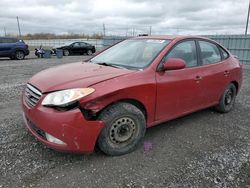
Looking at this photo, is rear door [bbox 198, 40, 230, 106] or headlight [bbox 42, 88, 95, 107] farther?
rear door [bbox 198, 40, 230, 106]

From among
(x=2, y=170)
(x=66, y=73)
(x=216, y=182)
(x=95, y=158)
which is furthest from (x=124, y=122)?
(x=2, y=170)

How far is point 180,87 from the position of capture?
3.32 metres

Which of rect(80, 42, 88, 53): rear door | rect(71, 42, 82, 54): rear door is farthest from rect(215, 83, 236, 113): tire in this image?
rect(80, 42, 88, 53): rear door

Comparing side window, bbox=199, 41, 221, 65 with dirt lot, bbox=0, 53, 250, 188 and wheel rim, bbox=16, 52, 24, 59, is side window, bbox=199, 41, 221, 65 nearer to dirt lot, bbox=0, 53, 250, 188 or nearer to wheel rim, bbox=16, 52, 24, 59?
dirt lot, bbox=0, 53, 250, 188

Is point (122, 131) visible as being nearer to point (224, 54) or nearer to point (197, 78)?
point (197, 78)

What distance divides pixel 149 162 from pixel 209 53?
7.89 ft

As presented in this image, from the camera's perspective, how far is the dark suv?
15.0 m

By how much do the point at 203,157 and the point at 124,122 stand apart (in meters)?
1.13

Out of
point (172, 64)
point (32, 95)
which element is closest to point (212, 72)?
point (172, 64)

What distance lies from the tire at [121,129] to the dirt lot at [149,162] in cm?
13

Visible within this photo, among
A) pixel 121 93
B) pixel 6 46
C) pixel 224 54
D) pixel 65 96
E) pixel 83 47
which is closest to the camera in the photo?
pixel 65 96

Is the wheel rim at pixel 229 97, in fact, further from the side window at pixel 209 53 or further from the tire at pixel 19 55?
the tire at pixel 19 55

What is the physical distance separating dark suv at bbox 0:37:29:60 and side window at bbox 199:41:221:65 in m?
14.7

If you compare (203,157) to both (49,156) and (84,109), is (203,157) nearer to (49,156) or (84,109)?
(84,109)
